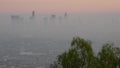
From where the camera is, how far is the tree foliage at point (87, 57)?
27.1ft

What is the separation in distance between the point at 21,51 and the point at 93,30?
44.1 feet

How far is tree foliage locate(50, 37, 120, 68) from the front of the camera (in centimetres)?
826

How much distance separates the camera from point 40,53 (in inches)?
2103

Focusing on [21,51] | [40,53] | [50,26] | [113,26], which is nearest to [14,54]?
[21,51]

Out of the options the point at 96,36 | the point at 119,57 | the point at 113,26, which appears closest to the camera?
the point at 119,57

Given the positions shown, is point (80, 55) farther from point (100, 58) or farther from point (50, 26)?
point (50, 26)

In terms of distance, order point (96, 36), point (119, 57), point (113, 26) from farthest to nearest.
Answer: point (113, 26) < point (96, 36) < point (119, 57)

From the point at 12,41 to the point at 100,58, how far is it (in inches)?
1983

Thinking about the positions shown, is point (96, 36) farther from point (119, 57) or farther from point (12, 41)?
point (119, 57)

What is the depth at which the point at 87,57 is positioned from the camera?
28.1 ft

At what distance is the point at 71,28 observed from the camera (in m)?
55.3

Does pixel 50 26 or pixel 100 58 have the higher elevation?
pixel 50 26

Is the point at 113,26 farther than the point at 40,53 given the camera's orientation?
Yes

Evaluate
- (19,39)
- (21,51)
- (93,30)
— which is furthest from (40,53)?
(93,30)
